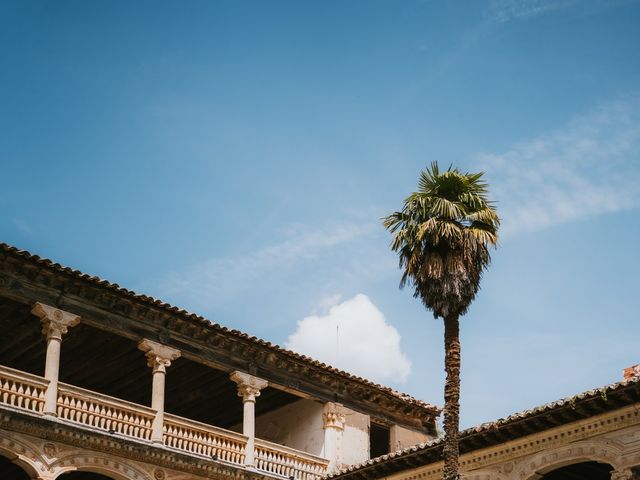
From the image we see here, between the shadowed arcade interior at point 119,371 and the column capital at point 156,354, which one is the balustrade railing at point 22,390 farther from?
the column capital at point 156,354

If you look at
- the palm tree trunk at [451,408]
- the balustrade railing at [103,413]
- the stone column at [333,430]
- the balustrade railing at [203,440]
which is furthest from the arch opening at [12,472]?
the palm tree trunk at [451,408]

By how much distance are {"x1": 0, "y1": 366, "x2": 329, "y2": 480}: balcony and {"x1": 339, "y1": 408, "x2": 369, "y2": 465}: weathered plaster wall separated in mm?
930

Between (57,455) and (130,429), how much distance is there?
1803mm

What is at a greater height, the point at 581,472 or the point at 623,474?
the point at 581,472

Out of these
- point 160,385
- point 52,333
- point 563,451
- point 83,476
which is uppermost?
point 52,333

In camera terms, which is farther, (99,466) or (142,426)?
(142,426)

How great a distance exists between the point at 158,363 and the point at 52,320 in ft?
9.26

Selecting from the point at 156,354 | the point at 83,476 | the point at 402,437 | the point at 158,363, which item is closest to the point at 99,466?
the point at 158,363

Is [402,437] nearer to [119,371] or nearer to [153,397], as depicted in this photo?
[119,371]

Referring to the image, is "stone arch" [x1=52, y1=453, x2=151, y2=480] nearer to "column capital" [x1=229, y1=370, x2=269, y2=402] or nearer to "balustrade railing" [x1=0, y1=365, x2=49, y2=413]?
"balustrade railing" [x1=0, y1=365, x2=49, y2=413]

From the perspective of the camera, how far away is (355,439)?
25.5 meters

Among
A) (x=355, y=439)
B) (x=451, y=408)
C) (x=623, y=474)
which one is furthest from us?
(x=355, y=439)

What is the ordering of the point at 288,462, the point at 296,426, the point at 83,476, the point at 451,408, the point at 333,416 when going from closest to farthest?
the point at 451,408
the point at 288,462
the point at 83,476
the point at 333,416
the point at 296,426

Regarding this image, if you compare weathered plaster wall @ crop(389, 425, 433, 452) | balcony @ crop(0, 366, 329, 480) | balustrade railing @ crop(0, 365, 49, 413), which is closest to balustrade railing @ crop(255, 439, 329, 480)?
balcony @ crop(0, 366, 329, 480)
